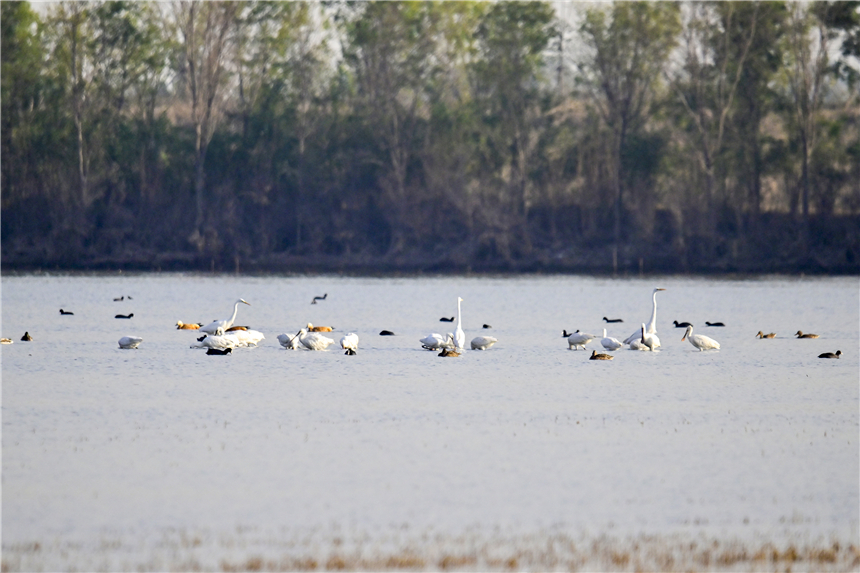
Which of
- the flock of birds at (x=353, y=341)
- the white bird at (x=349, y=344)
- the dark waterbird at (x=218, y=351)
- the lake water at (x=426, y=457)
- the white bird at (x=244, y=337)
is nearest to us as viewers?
the lake water at (x=426, y=457)

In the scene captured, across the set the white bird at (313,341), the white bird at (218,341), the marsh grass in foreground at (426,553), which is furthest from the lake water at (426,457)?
the white bird at (218,341)

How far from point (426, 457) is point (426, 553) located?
3100mm

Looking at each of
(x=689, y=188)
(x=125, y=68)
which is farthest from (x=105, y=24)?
(x=689, y=188)

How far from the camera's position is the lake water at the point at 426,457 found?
811 centimetres

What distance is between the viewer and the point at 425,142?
6122cm

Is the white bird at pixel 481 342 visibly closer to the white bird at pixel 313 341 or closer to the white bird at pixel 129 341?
the white bird at pixel 313 341

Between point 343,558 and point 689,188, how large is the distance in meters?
52.6

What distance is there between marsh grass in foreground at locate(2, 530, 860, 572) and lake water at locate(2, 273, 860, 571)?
0.07 ft

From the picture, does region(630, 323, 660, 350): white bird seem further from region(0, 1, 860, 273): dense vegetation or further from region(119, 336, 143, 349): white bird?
region(0, 1, 860, 273): dense vegetation

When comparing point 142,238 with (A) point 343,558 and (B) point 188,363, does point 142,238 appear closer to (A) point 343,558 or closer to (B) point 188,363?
(B) point 188,363

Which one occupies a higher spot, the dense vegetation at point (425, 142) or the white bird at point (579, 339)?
Result: the dense vegetation at point (425, 142)

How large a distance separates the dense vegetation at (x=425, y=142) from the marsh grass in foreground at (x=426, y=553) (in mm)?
49274

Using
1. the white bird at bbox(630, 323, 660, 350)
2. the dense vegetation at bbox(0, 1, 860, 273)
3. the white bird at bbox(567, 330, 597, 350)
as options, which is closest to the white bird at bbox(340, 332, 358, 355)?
the white bird at bbox(567, 330, 597, 350)

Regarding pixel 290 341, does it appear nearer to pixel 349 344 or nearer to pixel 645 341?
pixel 349 344
